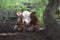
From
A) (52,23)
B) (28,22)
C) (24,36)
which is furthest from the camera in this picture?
(28,22)

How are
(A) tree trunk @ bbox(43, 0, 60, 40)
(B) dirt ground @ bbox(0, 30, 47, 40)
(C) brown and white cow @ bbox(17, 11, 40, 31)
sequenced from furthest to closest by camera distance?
(C) brown and white cow @ bbox(17, 11, 40, 31) < (B) dirt ground @ bbox(0, 30, 47, 40) < (A) tree trunk @ bbox(43, 0, 60, 40)

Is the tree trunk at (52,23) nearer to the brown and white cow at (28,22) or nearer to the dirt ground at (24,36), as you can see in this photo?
the dirt ground at (24,36)

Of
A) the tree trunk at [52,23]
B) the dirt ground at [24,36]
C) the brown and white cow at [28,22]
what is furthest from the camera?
the brown and white cow at [28,22]

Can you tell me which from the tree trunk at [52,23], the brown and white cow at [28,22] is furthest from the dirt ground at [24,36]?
the brown and white cow at [28,22]

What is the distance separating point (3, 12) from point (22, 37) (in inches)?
29.5

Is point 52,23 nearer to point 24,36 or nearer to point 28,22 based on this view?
point 24,36

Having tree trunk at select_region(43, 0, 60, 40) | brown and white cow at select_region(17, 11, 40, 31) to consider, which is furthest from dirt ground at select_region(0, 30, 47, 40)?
brown and white cow at select_region(17, 11, 40, 31)

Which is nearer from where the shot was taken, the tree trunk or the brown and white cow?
the tree trunk

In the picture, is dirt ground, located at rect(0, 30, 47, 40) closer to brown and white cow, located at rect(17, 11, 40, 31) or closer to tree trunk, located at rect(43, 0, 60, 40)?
tree trunk, located at rect(43, 0, 60, 40)

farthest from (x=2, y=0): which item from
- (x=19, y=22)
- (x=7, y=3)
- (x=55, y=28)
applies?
(x=55, y=28)

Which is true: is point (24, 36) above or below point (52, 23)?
below

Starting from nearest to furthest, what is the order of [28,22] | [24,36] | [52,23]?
[52,23], [24,36], [28,22]

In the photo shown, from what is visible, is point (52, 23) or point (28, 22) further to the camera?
point (28, 22)

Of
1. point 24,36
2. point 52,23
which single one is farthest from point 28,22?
point 52,23
